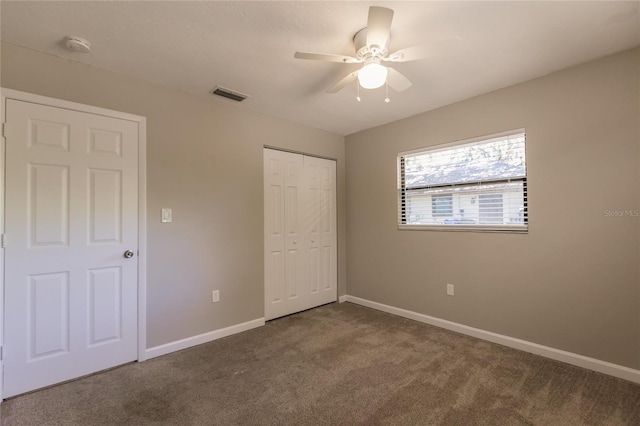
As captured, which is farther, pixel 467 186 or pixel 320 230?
pixel 320 230

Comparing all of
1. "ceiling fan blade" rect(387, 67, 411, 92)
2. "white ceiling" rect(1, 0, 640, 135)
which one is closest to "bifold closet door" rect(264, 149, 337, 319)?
"white ceiling" rect(1, 0, 640, 135)

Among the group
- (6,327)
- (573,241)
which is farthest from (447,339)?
(6,327)

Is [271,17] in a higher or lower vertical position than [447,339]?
higher

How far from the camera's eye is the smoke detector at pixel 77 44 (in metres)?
1.97

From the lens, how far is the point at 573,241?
7.85ft

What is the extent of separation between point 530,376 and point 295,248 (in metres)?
2.58

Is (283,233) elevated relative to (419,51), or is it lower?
lower

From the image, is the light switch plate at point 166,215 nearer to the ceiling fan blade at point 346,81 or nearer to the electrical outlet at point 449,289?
the ceiling fan blade at point 346,81

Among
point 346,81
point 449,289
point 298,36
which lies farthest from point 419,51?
point 449,289

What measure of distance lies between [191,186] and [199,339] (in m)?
1.50

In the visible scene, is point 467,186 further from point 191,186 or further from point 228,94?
point 191,186

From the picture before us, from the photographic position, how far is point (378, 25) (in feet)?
5.24

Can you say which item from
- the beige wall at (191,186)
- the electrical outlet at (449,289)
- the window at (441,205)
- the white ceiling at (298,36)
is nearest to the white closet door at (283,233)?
the beige wall at (191,186)

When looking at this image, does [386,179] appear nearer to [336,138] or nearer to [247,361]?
[336,138]
